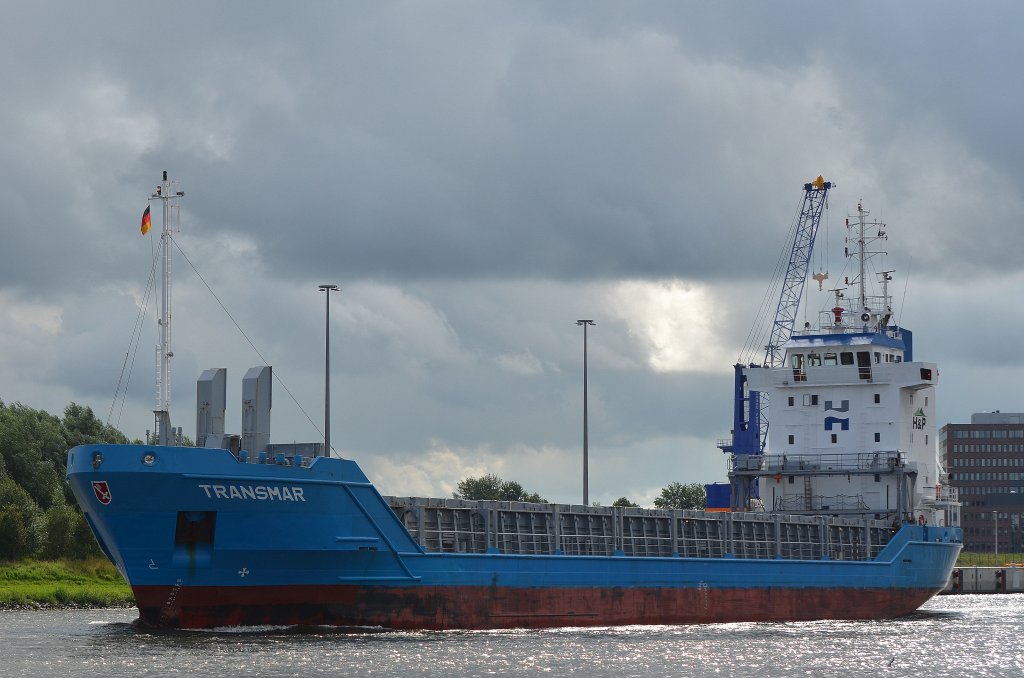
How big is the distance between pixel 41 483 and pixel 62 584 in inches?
681

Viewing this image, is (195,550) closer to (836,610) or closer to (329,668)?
(329,668)

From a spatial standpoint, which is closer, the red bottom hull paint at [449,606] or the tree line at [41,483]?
the red bottom hull paint at [449,606]

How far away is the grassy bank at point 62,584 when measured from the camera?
60156mm

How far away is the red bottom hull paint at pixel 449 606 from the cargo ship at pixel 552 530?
0.06 metres

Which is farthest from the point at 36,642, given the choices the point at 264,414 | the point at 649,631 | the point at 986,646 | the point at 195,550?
the point at 986,646

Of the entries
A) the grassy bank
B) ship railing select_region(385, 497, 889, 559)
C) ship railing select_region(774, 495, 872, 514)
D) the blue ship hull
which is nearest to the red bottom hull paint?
the blue ship hull

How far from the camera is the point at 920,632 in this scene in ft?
167

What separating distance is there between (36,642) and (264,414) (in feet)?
26.8

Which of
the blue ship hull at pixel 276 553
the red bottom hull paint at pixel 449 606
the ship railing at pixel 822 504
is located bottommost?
the red bottom hull paint at pixel 449 606

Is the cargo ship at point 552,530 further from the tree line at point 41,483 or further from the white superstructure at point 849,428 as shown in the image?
the tree line at point 41,483

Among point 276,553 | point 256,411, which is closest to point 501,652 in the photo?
point 276,553

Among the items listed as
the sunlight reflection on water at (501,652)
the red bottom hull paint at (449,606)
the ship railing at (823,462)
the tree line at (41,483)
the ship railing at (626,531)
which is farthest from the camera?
the tree line at (41,483)

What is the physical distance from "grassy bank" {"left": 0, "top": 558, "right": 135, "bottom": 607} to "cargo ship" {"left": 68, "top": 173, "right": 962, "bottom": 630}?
66.2 ft

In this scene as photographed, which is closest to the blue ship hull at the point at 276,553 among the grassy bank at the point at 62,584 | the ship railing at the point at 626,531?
the ship railing at the point at 626,531
